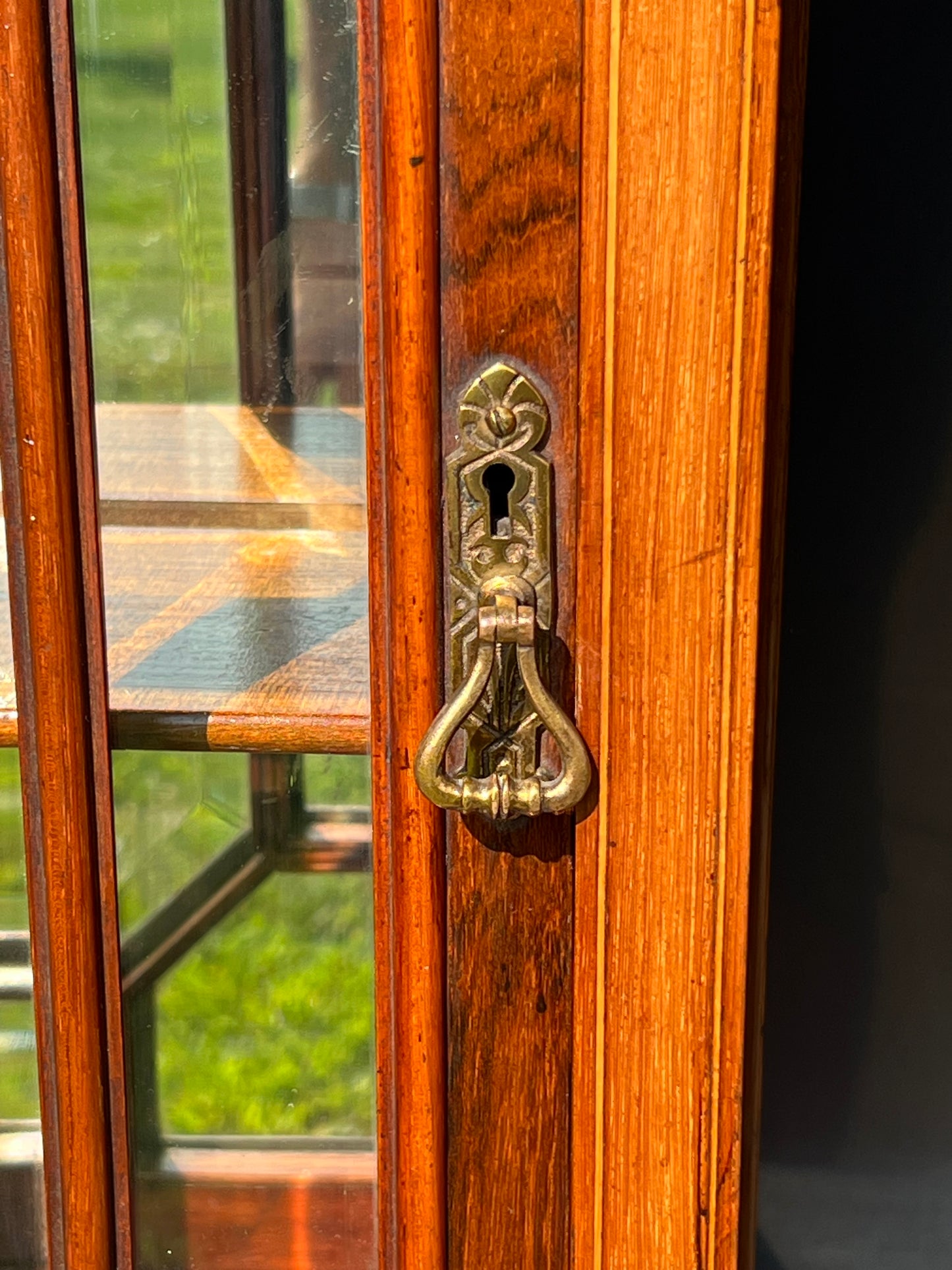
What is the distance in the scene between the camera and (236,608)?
2.10 feet

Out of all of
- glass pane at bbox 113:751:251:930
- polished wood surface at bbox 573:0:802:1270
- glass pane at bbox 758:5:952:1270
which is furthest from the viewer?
glass pane at bbox 758:5:952:1270

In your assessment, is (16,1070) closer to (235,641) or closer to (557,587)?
(235,641)

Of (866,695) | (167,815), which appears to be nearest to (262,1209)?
(167,815)

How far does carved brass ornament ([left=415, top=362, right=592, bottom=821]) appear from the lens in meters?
0.57

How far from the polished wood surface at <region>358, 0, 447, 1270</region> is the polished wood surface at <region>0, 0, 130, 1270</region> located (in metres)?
0.14

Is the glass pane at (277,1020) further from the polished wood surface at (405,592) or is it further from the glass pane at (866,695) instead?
the glass pane at (866,695)

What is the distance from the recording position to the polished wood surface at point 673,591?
→ 54 centimetres

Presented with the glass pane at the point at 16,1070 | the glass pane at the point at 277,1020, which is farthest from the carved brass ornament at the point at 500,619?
the glass pane at the point at 16,1070

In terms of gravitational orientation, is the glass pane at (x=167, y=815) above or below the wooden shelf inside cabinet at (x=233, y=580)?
below

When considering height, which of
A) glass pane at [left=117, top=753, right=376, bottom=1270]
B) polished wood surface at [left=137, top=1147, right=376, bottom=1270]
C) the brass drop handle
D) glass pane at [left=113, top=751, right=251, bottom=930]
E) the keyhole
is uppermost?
the keyhole

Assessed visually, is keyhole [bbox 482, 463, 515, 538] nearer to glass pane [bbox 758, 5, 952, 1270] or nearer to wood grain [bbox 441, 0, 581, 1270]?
wood grain [bbox 441, 0, 581, 1270]

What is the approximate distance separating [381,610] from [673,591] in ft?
0.46

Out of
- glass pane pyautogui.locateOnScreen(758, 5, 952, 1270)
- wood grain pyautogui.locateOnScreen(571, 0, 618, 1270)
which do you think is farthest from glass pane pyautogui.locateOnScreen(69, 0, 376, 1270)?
glass pane pyautogui.locateOnScreen(758, 5, 952, 1270)

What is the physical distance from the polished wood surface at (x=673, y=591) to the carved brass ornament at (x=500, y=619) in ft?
0.07
